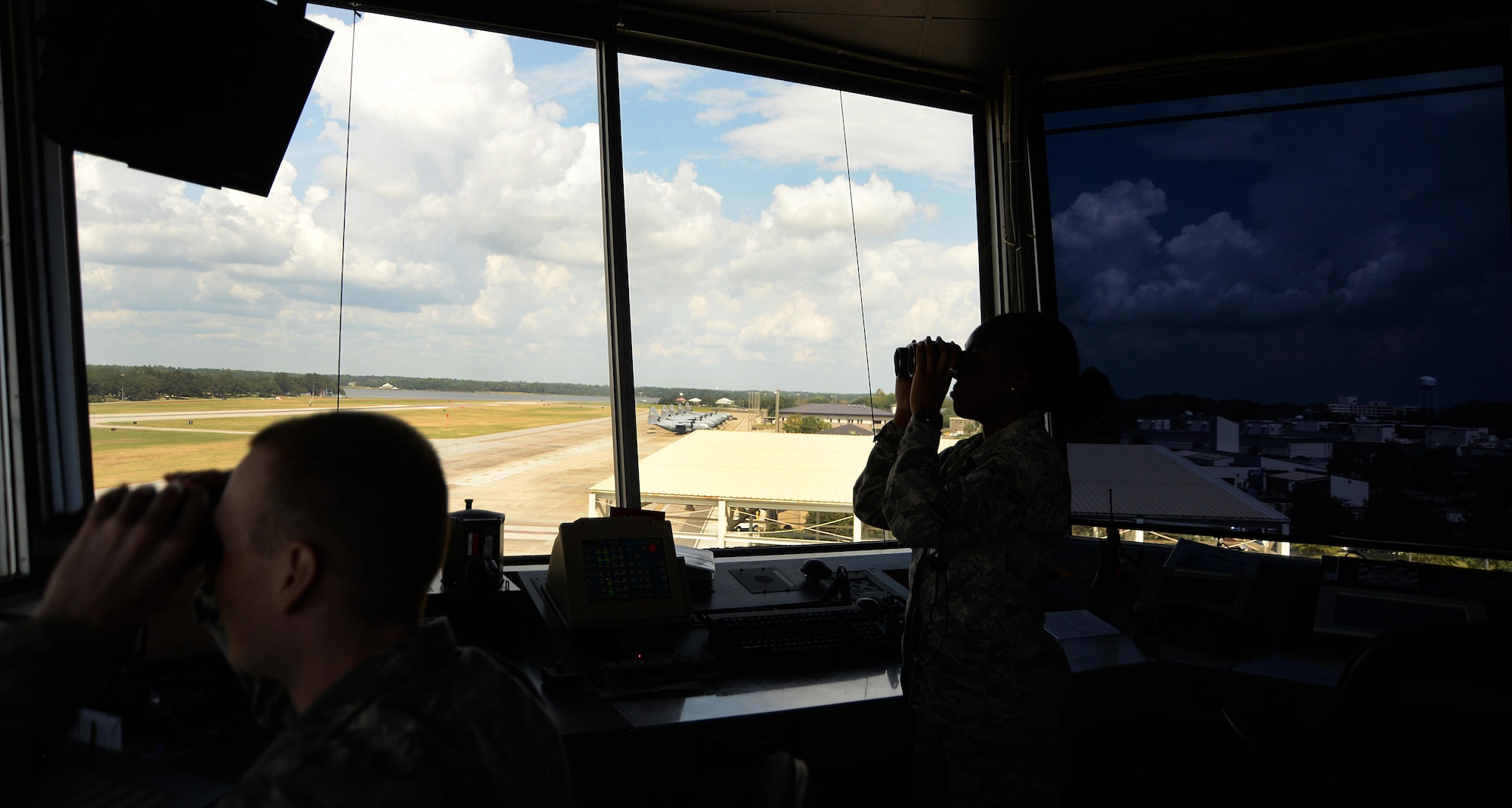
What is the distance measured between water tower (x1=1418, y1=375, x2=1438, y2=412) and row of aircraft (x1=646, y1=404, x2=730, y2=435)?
2510mm

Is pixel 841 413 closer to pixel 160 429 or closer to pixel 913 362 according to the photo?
pixel 913 362

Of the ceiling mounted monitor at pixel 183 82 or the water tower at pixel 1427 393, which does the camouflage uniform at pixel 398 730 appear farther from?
the water tower at pixel 1427 393

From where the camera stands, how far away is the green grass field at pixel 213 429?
2.20 m

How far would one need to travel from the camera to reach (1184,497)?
3102 mm

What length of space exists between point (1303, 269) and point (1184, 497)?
930 millimetres

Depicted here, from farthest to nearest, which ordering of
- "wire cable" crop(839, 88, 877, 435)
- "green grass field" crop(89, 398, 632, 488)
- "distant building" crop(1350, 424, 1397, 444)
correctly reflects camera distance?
"wire cable" crop(839, 88, 877, 435) < "distant building" crop(1350, 424, 1397, 444) < "green grass field" crop(89, 398, 632, 488)

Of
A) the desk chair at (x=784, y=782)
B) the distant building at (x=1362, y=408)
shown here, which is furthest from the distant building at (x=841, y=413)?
the desk chair at (x=784, y=782)

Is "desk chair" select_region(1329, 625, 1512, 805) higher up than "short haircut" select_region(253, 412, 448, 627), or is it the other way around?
"short haircut" select_region(253, 412, 448, 627)

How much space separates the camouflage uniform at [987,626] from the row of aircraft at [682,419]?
150 cm

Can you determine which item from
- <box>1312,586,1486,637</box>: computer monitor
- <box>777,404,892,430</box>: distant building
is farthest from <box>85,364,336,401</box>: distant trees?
<box>1312,586,1486,637</box>: computer monitor

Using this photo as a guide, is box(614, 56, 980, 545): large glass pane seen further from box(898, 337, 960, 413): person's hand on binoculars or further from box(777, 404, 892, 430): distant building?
box(898, 337, 960, 413): person's hand on binoculars

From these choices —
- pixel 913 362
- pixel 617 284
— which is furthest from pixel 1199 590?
pixel 617 284

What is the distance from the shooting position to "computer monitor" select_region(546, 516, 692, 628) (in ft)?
6.75

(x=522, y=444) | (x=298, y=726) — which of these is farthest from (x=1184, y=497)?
(x=298, y=726)
